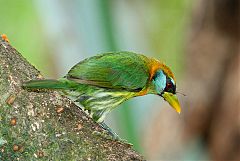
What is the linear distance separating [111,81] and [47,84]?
1.47ft

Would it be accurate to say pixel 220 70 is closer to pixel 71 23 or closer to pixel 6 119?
pixel 71 23

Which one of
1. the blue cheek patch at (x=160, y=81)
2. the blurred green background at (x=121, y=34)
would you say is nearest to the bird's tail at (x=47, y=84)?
the blue cheek patch at (x=160, y=81)

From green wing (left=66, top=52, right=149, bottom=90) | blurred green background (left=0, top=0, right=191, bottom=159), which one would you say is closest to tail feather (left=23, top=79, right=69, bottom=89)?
green wing (left=66, top=52, right=149, bottom=90)

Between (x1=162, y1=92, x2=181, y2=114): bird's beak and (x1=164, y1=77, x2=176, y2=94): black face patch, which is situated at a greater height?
(x1=164, y1=77, x2=176, y2=94): black face patch

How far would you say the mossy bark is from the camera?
3.04 metres

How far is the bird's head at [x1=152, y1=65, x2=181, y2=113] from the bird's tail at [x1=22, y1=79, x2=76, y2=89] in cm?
57

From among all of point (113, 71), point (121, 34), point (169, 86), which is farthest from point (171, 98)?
point (121, 34)

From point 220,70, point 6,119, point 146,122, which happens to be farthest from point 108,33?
point 6,119

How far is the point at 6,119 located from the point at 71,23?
5.49 m

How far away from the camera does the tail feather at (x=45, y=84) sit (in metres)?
3.14

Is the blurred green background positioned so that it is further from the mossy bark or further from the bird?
the mossy bark

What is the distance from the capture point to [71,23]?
27.8ft

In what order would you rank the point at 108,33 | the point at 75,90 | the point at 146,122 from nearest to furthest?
the point at 75,90 < the point at 108,33 < the point at 146,122

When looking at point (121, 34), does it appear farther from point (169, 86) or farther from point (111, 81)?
point (111, 81)
